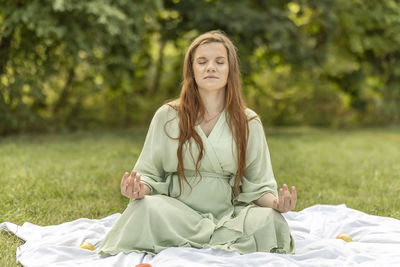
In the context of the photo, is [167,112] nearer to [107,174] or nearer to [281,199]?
[281,199]

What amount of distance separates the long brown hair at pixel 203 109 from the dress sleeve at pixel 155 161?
150mm

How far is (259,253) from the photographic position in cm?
304

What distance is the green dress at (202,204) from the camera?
3.09 meters

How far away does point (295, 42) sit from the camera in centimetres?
1098

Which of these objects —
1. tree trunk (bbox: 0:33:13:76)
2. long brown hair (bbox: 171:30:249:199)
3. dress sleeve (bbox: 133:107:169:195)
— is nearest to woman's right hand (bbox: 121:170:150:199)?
dress sleeve (bbox: 133:107:169:195)

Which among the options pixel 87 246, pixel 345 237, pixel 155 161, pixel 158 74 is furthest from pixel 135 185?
pixel 158 74

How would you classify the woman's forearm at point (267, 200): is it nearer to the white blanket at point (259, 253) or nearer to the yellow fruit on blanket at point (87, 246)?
the white blanket at point (259, 253)

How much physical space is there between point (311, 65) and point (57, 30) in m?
6.23

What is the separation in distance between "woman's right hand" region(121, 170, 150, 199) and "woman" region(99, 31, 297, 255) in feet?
0.04

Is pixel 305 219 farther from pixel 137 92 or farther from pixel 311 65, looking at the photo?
pixel 137 92

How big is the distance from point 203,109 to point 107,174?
2.80 meters

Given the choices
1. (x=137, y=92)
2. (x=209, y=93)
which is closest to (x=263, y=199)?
(x=209, y=93)

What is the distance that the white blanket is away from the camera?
9.66ft

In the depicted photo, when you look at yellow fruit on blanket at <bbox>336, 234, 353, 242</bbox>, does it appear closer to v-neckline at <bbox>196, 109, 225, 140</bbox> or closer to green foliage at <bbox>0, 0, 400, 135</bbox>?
v-neckline at <bbox>196, 109, 225, 140</bbox>
